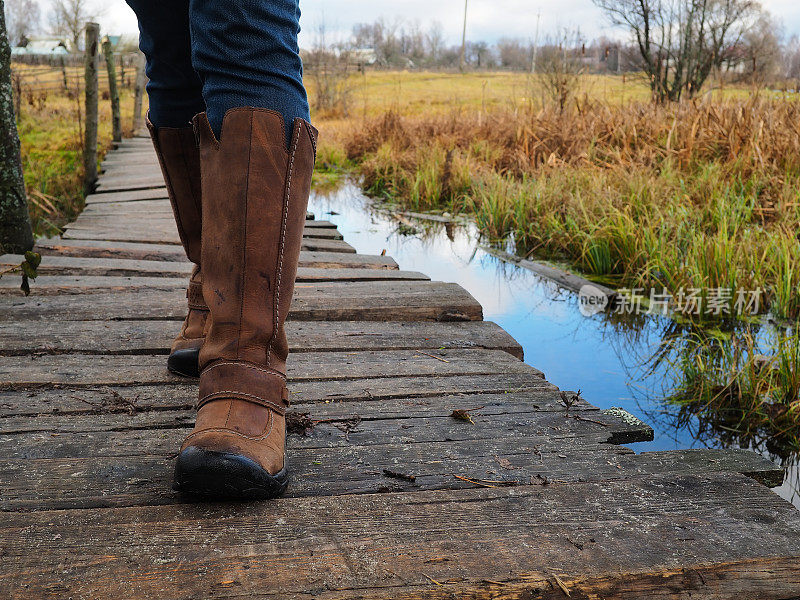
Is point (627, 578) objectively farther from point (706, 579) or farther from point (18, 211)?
point (18, 211)

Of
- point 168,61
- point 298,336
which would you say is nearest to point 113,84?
point 298,336

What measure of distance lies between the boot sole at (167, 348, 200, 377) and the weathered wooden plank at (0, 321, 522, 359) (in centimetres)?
22

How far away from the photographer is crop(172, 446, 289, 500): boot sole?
3.47 ft

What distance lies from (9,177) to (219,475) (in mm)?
2600

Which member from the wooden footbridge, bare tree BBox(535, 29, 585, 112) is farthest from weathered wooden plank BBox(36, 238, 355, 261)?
bare tree BBox(535, 29, 585, 112)

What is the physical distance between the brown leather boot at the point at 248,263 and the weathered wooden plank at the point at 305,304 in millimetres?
1057

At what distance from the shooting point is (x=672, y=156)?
6.21 meters

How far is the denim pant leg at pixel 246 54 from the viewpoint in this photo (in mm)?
1169

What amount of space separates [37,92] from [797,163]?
18172 mm

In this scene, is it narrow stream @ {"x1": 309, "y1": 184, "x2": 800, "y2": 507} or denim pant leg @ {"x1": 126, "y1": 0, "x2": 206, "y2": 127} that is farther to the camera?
narrow stream @ {"x1": 309, "y1": 184, "x2": 800, "y2": 507}

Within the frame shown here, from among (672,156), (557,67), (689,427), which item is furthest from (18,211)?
(557,67)

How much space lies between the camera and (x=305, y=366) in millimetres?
1841

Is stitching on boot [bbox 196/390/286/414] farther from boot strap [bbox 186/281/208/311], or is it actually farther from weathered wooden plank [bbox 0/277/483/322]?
weathered wooden plank [bbox 0/277/483/322]

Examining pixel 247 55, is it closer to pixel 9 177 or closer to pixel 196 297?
pixel 196 297
